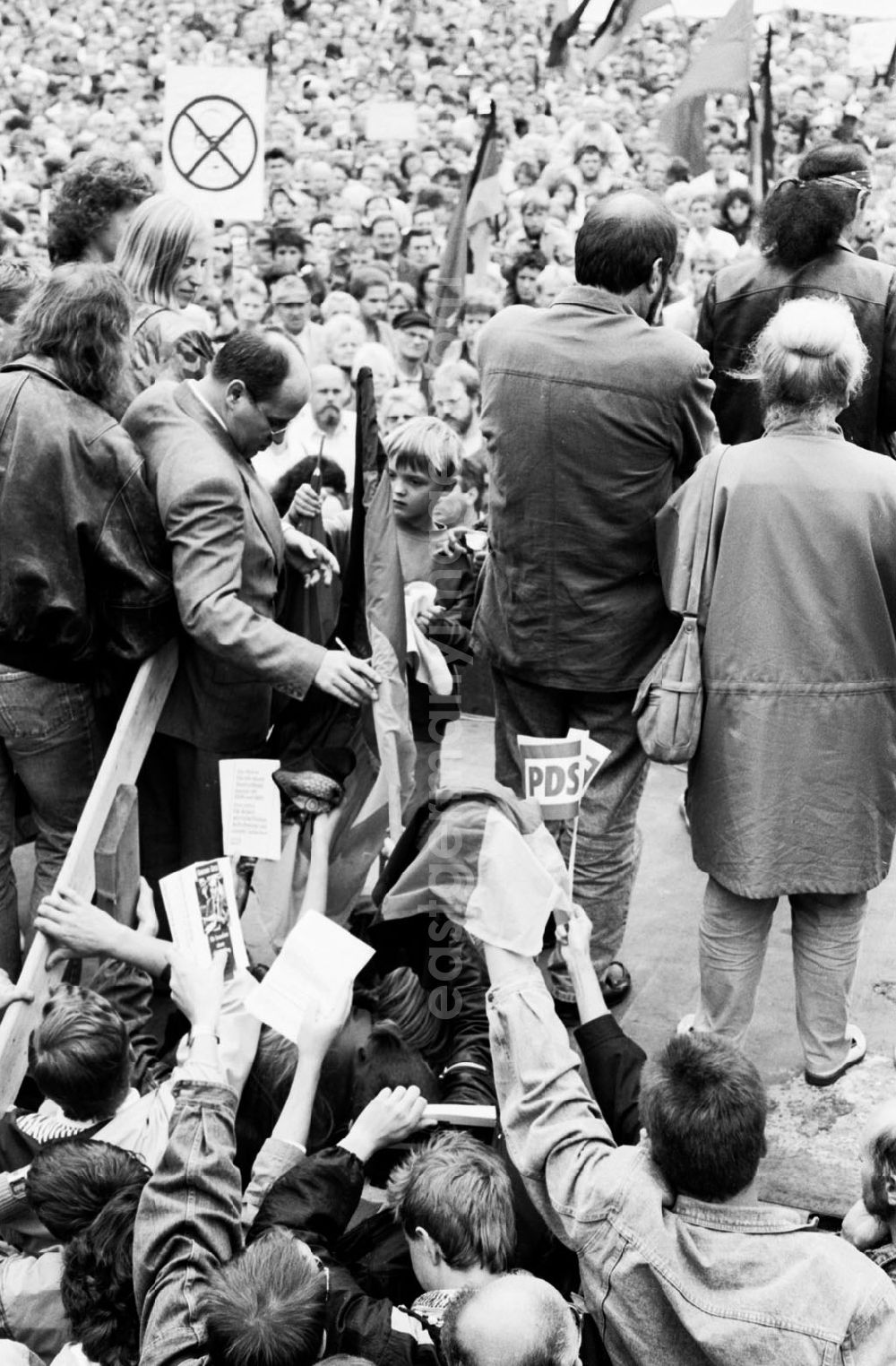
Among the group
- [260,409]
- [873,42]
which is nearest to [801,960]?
[260,409]

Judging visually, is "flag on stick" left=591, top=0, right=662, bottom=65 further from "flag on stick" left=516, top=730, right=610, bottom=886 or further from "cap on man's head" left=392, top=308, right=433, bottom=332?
"flag on stick" left=516, top=730, right=610, bottom=886

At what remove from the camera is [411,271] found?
10047 millimetres

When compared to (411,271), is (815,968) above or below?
below

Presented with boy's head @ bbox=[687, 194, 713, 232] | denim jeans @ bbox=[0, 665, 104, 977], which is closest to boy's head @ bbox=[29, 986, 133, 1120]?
denim jeans @ bbox=[0, 665, 104, 977]

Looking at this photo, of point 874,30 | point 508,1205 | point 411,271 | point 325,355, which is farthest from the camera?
point 874,30

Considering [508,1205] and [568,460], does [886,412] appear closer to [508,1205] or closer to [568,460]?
[568,460]

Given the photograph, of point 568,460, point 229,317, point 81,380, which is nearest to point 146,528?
point 81,380

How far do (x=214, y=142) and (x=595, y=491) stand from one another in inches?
199

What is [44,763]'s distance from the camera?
3756mm

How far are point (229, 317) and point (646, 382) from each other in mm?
6914

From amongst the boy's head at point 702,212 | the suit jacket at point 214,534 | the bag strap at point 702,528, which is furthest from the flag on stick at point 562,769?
the boy's head at point 702,212

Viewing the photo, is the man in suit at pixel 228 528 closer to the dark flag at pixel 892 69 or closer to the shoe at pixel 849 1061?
the shoe at pixel 849 1061

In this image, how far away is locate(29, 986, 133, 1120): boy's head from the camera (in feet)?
9.41

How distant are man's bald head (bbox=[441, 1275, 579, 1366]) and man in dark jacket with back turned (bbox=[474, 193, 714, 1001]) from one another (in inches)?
73.8
